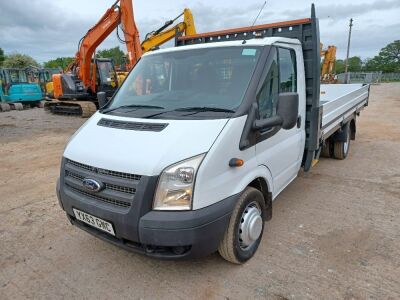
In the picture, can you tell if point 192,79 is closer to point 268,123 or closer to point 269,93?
point 269,93

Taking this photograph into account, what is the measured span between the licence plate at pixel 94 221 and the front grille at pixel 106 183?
0.17 metres

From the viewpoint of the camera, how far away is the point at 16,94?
1852 cm

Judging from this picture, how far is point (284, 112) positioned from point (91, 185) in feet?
6.04

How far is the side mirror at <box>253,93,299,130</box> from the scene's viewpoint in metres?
2.85

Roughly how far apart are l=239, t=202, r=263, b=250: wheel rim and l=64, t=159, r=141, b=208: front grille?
1.13 m

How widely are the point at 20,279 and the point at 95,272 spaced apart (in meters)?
0.71

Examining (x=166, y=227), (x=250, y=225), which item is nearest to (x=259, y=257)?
(x=250, y=225)

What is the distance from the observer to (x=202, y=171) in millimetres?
2465

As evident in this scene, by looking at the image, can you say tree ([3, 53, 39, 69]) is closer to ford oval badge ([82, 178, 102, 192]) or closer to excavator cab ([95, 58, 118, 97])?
excavator cab ([95, 58, 118, 97])

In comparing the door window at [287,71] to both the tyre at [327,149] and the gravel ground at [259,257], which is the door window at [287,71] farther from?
A: the tyre at [327,149]

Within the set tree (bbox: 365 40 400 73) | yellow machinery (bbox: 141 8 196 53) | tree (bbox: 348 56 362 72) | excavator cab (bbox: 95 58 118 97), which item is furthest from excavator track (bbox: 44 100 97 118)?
tree (bbox: 365 40 400 73)

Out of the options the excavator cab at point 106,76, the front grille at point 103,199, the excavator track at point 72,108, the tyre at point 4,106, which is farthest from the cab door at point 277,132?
the tyre at point 4,106

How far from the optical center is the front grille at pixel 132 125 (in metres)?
2.79

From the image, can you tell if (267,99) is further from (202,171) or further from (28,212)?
(28,212)
